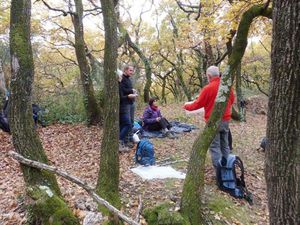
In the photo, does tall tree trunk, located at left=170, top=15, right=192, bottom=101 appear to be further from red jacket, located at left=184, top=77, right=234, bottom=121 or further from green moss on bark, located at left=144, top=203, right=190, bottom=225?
green moss on bark, located at left=144, top=203, right=190, bottom=225

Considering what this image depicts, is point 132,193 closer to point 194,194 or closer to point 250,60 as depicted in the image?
point 194,194

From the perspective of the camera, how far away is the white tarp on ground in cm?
581

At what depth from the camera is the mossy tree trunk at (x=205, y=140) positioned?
4.26m

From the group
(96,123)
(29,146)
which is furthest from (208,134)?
(96,123)

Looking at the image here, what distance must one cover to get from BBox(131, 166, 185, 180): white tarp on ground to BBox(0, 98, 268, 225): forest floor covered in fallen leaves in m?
0.16

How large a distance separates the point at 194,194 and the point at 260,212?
149cm

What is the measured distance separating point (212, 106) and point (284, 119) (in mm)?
2808

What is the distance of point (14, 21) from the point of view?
4035 mm

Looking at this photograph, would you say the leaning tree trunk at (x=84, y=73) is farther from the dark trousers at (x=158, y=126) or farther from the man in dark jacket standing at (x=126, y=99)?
the man in dark jacket standing at (x=126, y=99)

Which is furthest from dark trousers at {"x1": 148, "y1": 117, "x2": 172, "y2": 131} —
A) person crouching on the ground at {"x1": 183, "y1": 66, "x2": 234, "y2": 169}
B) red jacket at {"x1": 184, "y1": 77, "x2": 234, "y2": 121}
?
red jacket at {"x1": 184, "y1": 77, "x2": 234, "y2": 121}

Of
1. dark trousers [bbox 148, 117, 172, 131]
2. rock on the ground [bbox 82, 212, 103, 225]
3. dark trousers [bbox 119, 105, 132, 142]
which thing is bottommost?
rock on the ground [bbox 82, 212, 103, 225]

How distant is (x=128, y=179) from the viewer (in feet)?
18.3

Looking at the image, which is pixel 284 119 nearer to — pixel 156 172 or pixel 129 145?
pixel 156 172

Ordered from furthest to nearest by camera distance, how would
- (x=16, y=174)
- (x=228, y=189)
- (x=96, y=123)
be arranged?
(x=96, y=123)
(x=16, y=174)
(x=228, y=189)
